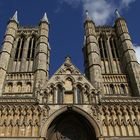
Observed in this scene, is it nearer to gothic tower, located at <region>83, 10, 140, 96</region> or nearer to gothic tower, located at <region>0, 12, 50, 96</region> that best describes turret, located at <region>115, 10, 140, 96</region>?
gothic tower, located at <region>83, 10, 140, 96</region>

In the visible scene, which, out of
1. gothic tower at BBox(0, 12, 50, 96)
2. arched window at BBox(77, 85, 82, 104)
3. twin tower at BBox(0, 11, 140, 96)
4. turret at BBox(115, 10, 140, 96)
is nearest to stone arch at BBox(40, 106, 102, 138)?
arched window at BBox(77, 85, 82, 104)

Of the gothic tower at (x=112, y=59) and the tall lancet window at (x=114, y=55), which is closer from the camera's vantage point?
the gothic tower at (x=112, y=59)

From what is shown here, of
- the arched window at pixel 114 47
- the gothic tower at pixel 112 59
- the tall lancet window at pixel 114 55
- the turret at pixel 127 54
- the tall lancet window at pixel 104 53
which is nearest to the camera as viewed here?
the turret at pixel 127 54

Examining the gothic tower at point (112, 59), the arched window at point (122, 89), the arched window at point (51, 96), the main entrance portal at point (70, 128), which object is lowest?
the main entrance portal at point (70, 128)

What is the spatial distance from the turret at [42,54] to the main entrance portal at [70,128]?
4.91m

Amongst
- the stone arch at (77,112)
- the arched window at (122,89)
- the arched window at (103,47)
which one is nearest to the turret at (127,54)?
the arched window at (122,89)

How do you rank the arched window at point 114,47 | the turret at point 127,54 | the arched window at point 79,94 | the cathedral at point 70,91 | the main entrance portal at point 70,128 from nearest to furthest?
the cathedral at point 70,91 → the main entrance portal at point 70,128 → the arched window at point 79,94 → the turret at point 127,54 → the arched window at point 114,47

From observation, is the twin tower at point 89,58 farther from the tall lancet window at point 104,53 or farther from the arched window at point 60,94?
the arched window at point 60,94

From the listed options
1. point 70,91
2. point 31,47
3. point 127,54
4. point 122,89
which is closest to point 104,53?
point 127,54

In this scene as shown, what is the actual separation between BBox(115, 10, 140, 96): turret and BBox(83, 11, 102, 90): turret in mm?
2456

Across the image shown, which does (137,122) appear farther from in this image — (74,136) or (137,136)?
(74,136)

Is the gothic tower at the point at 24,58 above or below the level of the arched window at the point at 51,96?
above

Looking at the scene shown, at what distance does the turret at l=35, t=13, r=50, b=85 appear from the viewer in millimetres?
23516

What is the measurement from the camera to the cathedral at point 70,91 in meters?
17.9
